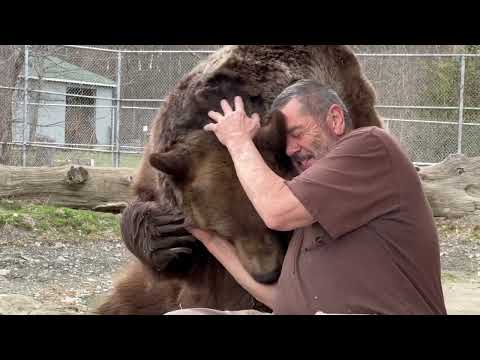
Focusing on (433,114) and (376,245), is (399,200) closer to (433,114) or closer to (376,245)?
(376,245)

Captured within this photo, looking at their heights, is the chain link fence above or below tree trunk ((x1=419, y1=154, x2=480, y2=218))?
above

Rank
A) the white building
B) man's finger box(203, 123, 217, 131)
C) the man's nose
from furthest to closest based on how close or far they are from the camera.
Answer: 1. the white building
2. man's finger box(203, 123, 217, 131)
3. the man's nose

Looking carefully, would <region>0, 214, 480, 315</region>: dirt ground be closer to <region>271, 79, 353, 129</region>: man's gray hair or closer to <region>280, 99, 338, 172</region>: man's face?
<region>280, 99, 338, 172</region>: man's face

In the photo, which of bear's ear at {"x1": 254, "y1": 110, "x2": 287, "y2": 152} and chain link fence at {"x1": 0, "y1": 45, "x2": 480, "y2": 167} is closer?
bear's ear at {"x1": 254, "y1": 110, "x2": 287, "y2": 152}

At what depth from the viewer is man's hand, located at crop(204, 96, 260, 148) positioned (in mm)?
3170

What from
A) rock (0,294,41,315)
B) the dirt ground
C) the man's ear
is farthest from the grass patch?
the man's ear

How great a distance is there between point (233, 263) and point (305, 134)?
0.90m

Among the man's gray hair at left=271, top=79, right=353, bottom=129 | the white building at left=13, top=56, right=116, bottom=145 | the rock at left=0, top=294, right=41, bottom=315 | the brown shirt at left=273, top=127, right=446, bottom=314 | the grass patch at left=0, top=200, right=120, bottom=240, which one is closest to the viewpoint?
the brown shirt at left=273, top=127, right=446, bottom=314

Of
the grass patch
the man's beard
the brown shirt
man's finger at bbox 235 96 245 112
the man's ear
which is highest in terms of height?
man's finger at bbox 235 96 245 112

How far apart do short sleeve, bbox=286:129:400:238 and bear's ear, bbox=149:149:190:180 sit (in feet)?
2.99

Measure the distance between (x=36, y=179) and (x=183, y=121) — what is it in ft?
20.7

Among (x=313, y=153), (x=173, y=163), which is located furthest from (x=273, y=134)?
(x=173, y=163)
